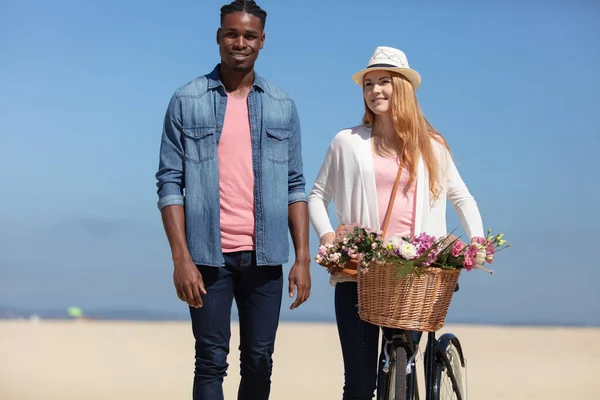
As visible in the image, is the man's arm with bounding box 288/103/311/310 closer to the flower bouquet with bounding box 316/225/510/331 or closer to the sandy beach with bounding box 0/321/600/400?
the flower bouquet with bounding box 316/225/510/331

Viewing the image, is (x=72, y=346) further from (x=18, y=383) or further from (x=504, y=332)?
(x=504, y=332)

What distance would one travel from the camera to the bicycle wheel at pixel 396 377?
15.3ft

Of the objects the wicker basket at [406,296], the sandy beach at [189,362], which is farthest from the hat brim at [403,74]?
the sandy beach at [189,362]

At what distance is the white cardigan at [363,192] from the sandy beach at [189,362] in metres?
4.79

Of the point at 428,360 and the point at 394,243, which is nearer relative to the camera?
the point at 394,243

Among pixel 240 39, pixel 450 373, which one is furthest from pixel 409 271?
pixel 240 39

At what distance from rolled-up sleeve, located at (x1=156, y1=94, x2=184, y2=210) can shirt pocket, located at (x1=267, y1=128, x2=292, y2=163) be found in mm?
440

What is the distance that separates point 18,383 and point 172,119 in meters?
6.29

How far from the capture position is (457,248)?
4461 mm

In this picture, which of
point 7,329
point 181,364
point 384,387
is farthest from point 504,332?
point 384,387

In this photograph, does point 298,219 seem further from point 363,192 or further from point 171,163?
point 171,163

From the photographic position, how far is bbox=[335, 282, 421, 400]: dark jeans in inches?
189

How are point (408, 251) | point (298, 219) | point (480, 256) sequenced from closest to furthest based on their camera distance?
point (408, 251), point (480, 256), point (298, 219)

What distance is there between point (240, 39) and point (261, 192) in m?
0.76
